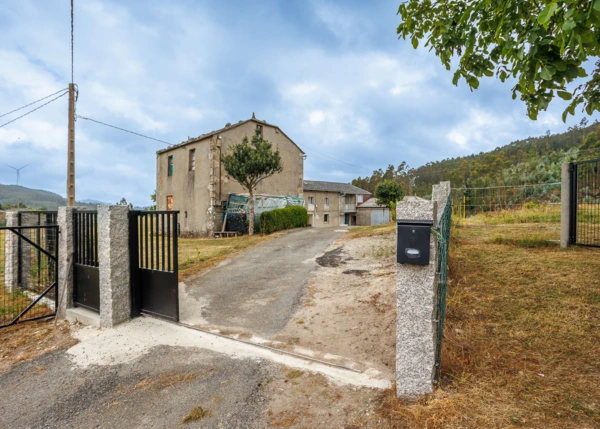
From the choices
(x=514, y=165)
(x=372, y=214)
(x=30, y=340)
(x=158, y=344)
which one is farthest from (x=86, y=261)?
(x=372, y=214)

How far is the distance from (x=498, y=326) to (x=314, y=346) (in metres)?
2.06

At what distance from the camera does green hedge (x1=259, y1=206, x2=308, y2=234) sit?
17.1m

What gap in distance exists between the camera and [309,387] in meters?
2.58

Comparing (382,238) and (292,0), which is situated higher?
(292,0)

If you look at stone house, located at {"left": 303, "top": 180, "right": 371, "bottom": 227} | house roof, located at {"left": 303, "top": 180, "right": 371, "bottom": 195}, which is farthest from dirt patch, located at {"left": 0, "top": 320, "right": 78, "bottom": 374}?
house roof, located at {"left": 303, "top": 180, "right": 371, "bottom": 195}

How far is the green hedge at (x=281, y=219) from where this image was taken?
56.2 feet

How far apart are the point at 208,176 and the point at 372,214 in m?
27.8

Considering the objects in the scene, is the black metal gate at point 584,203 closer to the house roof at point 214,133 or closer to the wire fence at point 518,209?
the wire fence at point 518,209

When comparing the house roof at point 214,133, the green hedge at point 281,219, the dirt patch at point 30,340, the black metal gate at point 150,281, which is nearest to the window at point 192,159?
the house roof at point 214,133

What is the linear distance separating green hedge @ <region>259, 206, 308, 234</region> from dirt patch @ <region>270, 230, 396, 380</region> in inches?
404

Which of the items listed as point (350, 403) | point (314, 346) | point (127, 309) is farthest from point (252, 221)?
point (350, 403)

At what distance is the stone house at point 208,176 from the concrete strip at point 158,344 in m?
15.0

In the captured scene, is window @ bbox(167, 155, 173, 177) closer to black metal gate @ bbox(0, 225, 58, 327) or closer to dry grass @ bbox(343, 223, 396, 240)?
dry grass @ bbox(343, 223, 396, 240)

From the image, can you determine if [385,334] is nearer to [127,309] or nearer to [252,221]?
[127,309]
